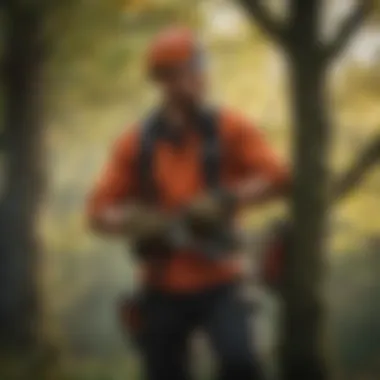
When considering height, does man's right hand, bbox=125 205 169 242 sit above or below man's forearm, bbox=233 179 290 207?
below

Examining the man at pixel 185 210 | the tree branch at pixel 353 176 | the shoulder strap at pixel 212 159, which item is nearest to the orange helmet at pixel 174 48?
the man at pixel 185 210

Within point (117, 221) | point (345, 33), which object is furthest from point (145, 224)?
point (345, 33)

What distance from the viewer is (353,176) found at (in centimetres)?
145

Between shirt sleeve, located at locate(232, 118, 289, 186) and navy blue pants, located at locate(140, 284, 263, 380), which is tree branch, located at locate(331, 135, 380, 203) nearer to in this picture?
shirt sleeve, located at locate(232, 118, 289, 186)

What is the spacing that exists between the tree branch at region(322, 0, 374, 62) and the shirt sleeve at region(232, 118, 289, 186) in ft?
0.51

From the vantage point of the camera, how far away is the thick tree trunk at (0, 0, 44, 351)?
1.48 metres

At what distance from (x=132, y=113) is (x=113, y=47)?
0.10 m

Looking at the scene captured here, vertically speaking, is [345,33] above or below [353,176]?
above

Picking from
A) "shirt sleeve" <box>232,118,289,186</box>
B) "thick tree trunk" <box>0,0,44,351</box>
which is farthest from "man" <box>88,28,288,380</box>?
"thick tree trunk" <box>0,0,44,351</box>

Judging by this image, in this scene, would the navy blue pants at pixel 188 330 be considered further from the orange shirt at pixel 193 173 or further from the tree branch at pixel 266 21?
the tree branch at pixel 266 21

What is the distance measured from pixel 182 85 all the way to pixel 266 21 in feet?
0.51

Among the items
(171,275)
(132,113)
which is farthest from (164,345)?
(132,113)

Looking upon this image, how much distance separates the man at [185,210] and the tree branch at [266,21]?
96 mm

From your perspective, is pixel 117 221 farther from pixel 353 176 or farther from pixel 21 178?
pixel 353 176
